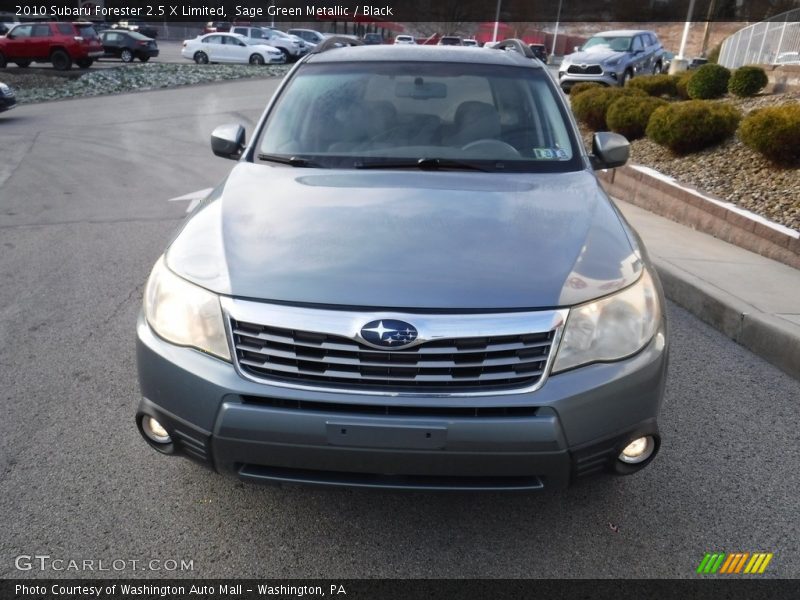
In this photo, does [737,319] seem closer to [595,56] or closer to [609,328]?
[609,328]

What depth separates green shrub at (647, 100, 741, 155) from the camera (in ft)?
26.8

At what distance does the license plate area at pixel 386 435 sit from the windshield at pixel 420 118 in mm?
1556

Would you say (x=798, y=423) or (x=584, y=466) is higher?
(x=584, y=466)

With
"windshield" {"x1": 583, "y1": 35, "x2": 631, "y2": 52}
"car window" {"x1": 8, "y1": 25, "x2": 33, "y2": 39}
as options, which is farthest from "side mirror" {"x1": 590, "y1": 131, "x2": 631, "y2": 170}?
"car window" {"x1": 8, "y1": 25, "x2": 33, "y2": 39}

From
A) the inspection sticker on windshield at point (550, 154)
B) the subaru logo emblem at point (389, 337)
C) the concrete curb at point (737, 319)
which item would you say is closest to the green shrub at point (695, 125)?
the concrete curb at point (737, 319)

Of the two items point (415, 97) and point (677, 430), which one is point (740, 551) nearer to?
point (677, 430)

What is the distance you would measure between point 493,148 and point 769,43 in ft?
63.7

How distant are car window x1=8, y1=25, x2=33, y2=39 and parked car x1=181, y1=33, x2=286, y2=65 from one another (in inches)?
333

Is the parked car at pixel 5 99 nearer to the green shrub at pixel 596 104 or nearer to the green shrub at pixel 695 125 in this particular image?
the green shrub at pixel 596 104

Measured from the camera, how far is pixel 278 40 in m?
36.8

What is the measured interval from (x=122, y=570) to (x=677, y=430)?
2.54 m

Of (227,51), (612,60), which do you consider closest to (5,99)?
(612,60)

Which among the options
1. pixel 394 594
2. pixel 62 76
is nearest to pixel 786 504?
pixel 394 594

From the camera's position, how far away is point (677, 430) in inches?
132
